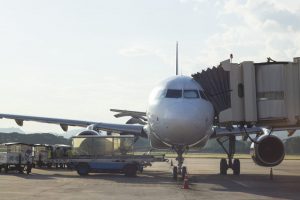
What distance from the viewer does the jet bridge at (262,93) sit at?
19.2 meters

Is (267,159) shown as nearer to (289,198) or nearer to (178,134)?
(178,134)

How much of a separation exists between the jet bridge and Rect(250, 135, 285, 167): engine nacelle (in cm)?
139

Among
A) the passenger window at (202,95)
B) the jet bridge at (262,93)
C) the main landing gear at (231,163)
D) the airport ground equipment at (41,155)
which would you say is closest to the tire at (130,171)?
the main landing gear at (231,163)

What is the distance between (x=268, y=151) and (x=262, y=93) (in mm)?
3637

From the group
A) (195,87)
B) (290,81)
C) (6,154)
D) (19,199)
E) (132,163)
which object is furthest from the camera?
(6,154)

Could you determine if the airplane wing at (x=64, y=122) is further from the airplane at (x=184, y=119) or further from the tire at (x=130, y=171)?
the airplane at (x=184, y=119)

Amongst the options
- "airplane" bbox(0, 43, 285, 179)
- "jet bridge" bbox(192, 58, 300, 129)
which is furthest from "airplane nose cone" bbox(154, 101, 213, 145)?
"jet bridge" bbox(192, 58, 300, 129)

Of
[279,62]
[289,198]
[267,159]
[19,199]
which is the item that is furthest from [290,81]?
[19,199]

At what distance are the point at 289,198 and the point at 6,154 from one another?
1985 cm

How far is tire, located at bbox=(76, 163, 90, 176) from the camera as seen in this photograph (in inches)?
1045

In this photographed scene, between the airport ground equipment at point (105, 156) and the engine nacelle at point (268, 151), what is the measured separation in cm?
635

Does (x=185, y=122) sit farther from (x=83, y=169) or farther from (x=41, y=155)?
(x=41, y=155)

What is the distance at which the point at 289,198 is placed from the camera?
1500cm

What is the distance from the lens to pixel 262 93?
19656 millimetres
